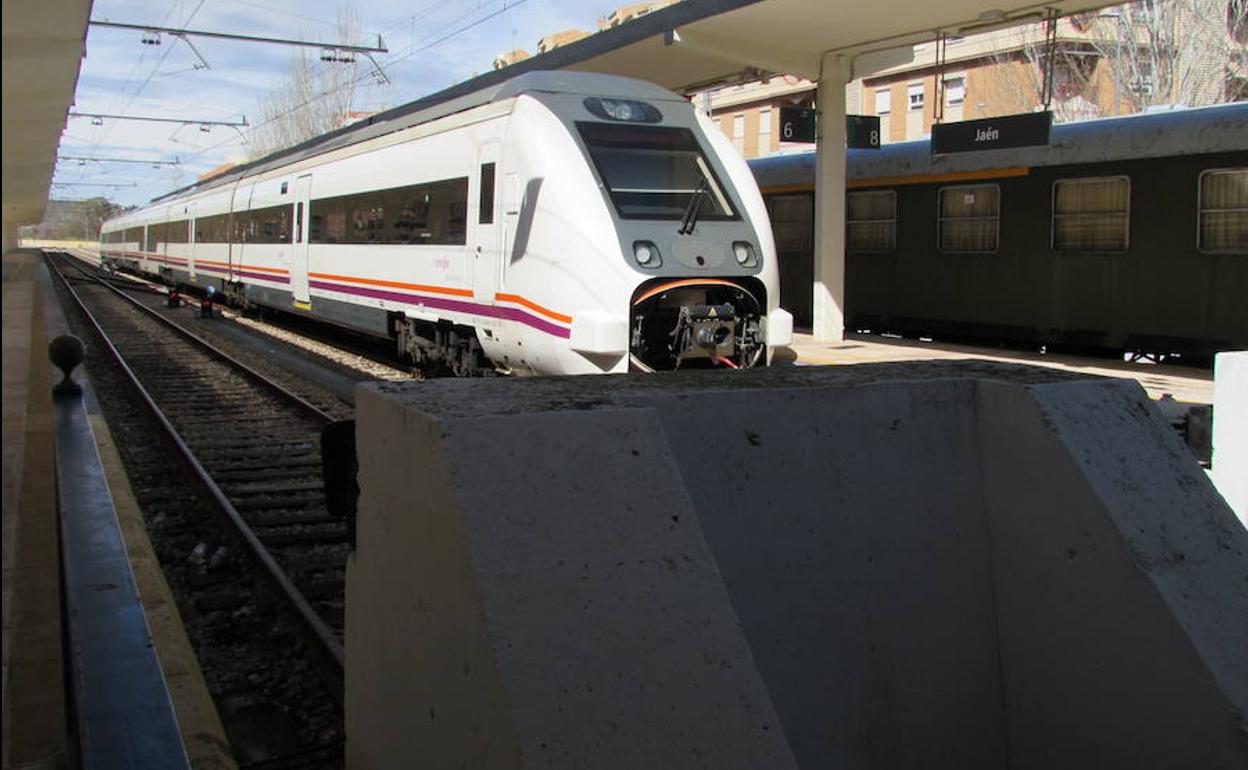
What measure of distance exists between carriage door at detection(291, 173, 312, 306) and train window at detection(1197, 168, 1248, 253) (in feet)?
39.1

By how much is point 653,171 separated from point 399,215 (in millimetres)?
4059

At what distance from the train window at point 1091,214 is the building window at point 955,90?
74.3ft

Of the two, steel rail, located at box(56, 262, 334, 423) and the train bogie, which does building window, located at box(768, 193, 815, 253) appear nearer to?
the train bogie

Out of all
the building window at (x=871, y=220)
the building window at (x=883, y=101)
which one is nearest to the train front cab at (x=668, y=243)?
the building window at (x=871, y=220)

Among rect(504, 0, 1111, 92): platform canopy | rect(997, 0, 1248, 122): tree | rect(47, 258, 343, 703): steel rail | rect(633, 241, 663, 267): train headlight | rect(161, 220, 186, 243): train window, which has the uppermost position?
rect(997, 0, 1248, 122): tree

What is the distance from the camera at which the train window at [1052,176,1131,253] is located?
1316 cm

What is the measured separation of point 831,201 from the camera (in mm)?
16266

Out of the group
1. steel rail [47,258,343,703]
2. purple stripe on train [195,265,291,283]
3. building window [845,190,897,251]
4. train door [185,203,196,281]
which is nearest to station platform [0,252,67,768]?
steel rail [47,258,343,703]

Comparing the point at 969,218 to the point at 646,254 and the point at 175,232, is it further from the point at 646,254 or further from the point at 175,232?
the point at 175,232

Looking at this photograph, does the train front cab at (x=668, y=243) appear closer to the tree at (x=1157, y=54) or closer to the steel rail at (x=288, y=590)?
the steel rail at (x=288, y=590)

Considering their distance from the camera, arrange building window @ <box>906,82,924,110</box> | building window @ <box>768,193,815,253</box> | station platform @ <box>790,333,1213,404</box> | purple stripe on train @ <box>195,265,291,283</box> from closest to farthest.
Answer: station platform @ <box>790,333,1213,404</box>
building window @ <box>768,193,815,253</box>
purple stripe on train @ <box>195,265,291,283</box>
building window @ <box>906,82,924,110</box>

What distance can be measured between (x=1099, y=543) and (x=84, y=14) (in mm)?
2665

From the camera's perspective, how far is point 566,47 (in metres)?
16.0

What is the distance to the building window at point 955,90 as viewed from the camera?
3494cm
